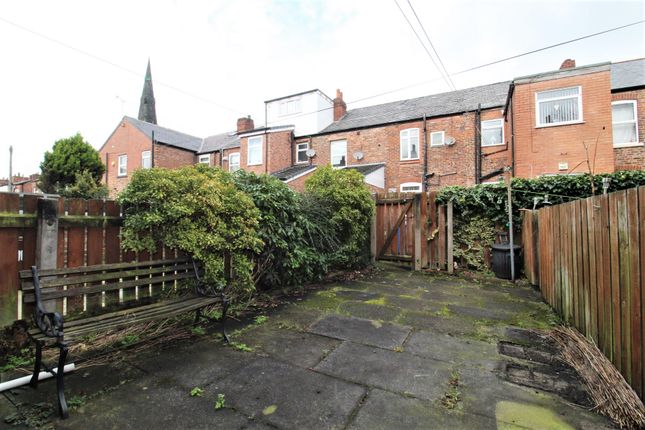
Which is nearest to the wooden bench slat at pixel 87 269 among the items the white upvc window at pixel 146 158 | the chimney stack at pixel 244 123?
the chimney stack at pixel 244 123

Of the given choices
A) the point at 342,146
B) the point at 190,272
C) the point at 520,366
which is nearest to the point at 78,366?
the point at 190,272

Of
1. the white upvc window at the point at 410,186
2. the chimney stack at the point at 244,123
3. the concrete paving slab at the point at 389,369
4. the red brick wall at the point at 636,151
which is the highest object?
the chimney stack at the point at 244,123

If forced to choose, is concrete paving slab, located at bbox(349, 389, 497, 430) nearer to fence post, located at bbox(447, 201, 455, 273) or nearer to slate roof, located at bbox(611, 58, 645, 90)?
fence post, located at bbox(447, 201, 455, 273)

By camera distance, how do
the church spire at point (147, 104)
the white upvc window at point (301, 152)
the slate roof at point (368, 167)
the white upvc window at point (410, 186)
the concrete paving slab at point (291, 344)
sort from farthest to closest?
the church spire at point (147, 104)
the white upvc window at point (301, 152)
the white upvc window at point (410, 186)
the slate roof at point (368, 167)
the concrete paving slab at point (291, 344)

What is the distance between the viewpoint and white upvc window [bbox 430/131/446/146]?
55.4 feet

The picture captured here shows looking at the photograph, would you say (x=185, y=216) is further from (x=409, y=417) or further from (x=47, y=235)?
(x=409, y=417)

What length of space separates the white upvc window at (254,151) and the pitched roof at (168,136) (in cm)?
692

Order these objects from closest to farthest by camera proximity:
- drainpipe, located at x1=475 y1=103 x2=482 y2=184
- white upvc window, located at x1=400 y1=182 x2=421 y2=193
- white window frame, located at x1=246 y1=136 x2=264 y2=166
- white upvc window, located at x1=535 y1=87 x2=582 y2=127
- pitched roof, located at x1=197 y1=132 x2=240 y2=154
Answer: white upvc window, located at x1=535 y1=87 x2=582 y2=127, drainpipe, located at x1=475 y1=103 x2=482 y2=184, white upvc window, located at x1=400 y1=182 x2=421 y2=193, white window frame, located at x1=246 y1=136 x2=264 y2=166, pitched roof, located at x1=197 y1=132 x2=240 y2=154

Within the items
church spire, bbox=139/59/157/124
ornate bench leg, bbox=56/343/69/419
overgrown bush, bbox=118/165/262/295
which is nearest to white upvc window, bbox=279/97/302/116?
overgrown bush, bbox=118/165/262/295

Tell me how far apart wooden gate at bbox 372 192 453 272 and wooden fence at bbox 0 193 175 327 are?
624cm

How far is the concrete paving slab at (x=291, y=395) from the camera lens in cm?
212

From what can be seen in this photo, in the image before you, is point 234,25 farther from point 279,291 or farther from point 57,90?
point 279,291

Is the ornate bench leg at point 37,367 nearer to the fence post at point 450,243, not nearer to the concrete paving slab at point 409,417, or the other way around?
the concrete paving slab at point 409,417

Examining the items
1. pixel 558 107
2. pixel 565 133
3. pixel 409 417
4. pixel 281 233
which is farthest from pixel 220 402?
pixel 558 107
